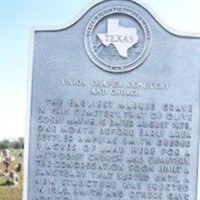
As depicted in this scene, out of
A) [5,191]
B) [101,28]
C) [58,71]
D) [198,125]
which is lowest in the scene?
[5,191]

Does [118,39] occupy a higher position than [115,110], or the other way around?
[118,39]

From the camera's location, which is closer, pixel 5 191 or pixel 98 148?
pixel 98 148

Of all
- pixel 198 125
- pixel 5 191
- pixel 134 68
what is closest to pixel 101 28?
pixel 134 68

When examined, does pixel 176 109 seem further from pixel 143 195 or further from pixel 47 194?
pixel 47 194

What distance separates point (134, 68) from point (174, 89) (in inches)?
17.1

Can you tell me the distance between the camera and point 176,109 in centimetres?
567

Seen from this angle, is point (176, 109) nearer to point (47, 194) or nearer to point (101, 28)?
point (101, 28)

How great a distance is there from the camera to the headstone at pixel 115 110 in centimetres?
568

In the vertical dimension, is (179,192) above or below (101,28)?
below

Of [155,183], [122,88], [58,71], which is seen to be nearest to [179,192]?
[155,183]

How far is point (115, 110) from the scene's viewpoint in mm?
5730

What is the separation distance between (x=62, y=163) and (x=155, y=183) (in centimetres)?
92

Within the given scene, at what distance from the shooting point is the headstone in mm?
5680

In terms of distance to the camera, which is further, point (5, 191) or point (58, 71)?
point (5, 191)
